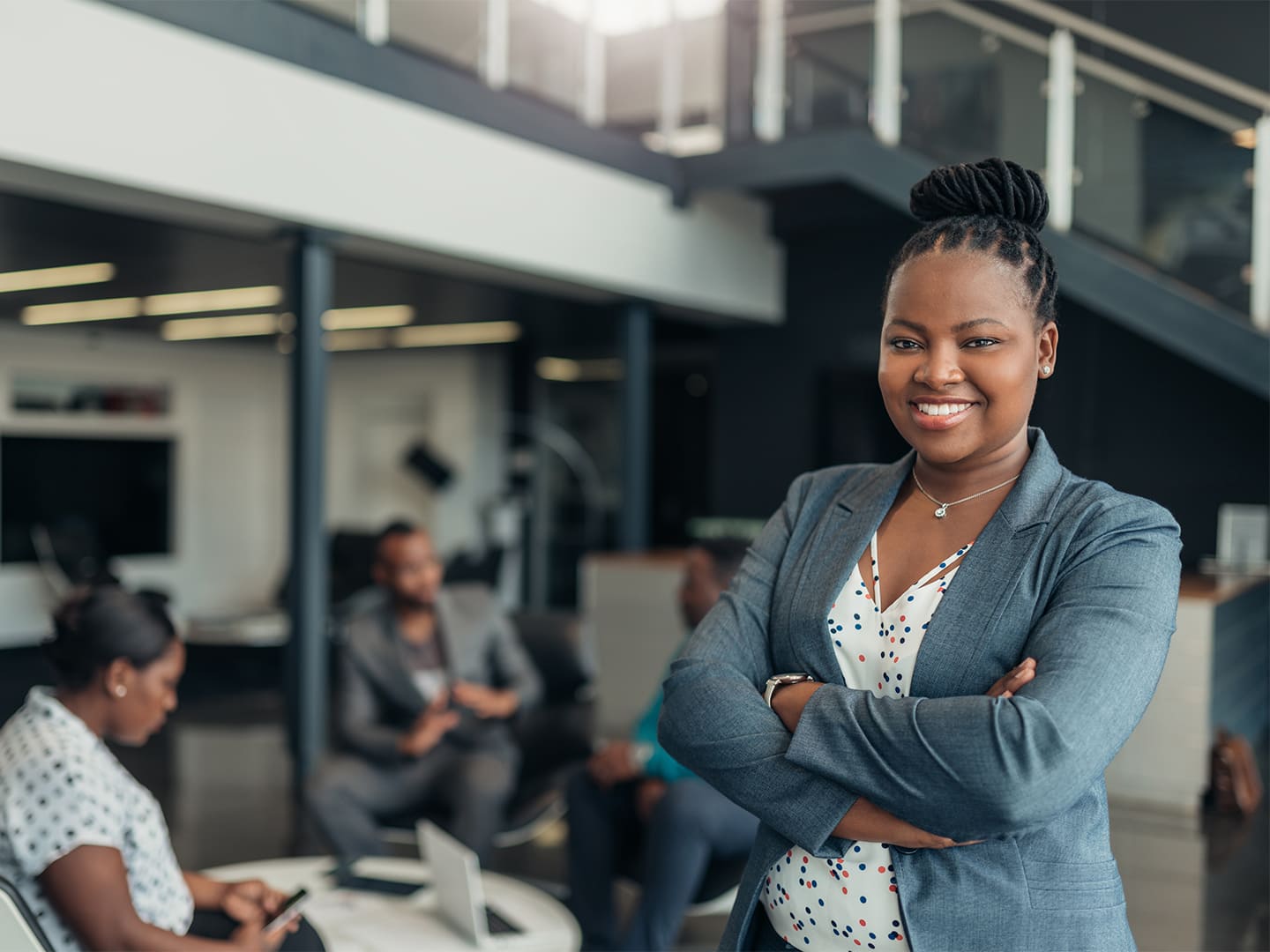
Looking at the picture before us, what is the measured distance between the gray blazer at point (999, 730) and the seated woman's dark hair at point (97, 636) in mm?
1159

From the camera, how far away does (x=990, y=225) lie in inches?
50.6

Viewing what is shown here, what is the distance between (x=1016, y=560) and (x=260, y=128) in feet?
14.3

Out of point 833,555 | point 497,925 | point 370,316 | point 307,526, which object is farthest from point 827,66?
point 833,555

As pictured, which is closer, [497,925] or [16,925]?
[16,925]

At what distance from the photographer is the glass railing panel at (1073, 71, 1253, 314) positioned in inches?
223

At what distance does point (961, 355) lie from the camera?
1.25m

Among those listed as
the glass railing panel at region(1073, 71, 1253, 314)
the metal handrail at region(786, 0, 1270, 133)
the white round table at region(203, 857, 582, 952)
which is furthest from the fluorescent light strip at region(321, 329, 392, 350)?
the white round table at region(203, 857, 582, 952)

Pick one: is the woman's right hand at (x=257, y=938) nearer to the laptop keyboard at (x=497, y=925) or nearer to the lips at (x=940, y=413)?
the laptop keyboard at (x=497, y=925)

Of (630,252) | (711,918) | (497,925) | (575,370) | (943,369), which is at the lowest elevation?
(711,918)

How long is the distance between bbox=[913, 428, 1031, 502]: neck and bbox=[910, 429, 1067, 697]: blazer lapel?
0.19ft

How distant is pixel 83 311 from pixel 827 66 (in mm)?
6288

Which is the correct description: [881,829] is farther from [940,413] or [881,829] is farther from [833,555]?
[940,413]

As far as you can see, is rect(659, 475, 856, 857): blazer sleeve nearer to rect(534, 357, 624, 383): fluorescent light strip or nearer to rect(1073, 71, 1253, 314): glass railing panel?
rect(1073, 71, 1253, 314): glass railing panel

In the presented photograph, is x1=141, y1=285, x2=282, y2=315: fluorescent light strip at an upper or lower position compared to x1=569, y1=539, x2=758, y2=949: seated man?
upper
